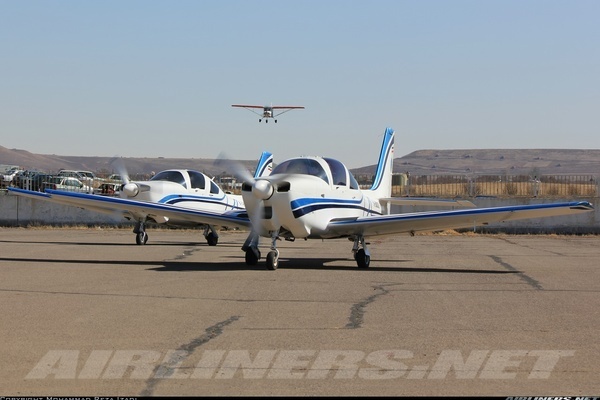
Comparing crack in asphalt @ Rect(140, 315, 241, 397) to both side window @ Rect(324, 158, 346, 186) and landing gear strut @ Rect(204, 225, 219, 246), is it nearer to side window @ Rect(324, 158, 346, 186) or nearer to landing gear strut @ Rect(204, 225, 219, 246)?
side window @ Rect(324, 158, 346, 186)

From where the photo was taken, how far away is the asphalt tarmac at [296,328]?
7070mm

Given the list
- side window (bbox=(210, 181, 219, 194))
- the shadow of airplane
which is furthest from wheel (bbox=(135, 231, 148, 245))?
the shadow of airplane

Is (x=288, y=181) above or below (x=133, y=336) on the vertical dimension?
above

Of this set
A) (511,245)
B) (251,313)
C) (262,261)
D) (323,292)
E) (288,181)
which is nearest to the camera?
(251,313)

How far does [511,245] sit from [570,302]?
604 inches

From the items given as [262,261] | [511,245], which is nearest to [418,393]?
[262,261]

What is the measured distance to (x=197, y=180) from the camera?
26.2 m

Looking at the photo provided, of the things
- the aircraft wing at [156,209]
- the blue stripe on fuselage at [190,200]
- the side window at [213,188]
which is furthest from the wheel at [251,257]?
the side window at [213,188]

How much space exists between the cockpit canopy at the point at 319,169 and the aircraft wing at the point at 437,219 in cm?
98

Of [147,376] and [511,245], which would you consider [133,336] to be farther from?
[511,245]

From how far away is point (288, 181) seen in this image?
1748 centimetres

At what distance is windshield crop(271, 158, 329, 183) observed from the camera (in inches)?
723

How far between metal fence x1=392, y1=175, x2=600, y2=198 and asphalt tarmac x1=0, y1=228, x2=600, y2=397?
2010cm

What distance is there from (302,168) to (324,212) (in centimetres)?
102
